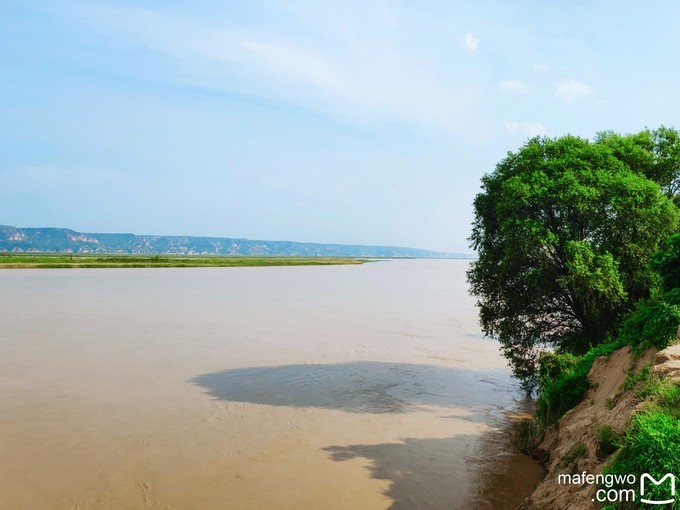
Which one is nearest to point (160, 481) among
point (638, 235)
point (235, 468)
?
point (235, 468)

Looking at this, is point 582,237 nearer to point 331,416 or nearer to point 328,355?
point 331,416

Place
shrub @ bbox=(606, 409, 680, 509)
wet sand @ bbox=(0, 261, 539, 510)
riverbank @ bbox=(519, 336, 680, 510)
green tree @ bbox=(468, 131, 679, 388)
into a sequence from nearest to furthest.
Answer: shrub @ bbox=(606, 409, 680, 509)
riverbank @ bbox=(519, 336, 680, 510)
wet sand @ bbox=(0, 261, 539, 510)
green tree @ bbox=(468, 131, 679, 388)

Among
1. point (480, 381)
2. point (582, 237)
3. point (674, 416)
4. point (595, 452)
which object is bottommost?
point (480, 381)

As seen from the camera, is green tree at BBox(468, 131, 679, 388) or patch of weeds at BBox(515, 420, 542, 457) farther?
green tree at BBox(468, 131, 679, 388)

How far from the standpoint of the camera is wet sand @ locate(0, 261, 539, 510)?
10422 millimetres

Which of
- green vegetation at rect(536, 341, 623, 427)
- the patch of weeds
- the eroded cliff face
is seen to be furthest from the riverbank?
the patch of weeds

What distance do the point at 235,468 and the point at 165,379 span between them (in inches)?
351

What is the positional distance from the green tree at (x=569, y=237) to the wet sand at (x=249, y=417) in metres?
3.73

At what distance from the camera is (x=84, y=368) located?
20000 mm

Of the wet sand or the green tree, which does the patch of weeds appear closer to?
the wet sand

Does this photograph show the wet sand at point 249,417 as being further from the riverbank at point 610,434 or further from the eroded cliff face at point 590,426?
the riverbank at point 610,434

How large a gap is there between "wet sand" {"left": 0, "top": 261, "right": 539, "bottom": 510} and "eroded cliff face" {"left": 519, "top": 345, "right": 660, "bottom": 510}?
4.79 feet

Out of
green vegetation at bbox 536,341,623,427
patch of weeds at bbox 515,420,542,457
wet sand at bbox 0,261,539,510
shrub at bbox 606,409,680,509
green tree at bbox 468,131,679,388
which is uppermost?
green tree at bbox 468,131,679,388

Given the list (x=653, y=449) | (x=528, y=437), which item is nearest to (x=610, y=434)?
(x=653, y=449)
